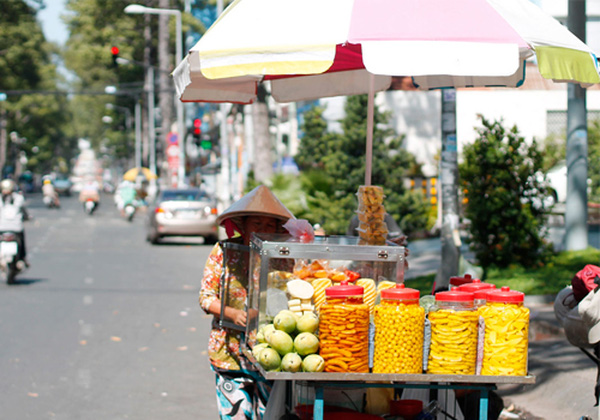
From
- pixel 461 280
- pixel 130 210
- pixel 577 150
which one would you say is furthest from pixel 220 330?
pixel 130 210

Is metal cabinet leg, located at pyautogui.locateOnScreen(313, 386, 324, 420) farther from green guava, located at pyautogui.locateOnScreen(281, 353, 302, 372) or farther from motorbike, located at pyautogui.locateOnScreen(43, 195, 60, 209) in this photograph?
motorbike, located at pyautogui.locateOnScreen(43, 195, 60, 209)

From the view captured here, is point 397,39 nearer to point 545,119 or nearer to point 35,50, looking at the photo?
point 545,119

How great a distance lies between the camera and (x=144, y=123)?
68.9 metres

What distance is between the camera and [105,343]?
31.9 feet

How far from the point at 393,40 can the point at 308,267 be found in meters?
1.12

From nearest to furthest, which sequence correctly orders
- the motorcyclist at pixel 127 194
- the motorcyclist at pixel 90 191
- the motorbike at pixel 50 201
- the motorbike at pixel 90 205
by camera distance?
1. the motorcyclist at pixel 127 194
2. the motorcyclist at pixel 90 191
3. the motorbike at pixel 90 205
4. the motorbike at pixel 50 201

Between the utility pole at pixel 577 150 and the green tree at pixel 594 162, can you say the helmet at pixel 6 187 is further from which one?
the green tree at pixel 594 162

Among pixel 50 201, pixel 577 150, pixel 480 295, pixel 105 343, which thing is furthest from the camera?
pixel 50 201

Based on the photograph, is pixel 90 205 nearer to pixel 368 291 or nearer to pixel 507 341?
pixel 368 291

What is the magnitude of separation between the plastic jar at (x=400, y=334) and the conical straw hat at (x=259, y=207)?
3.84 feet

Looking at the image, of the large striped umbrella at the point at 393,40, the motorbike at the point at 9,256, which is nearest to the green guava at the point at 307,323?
the large striped umbrella at the point at 393,40

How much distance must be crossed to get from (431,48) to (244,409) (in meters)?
2.20

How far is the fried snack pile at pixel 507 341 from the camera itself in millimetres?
3680

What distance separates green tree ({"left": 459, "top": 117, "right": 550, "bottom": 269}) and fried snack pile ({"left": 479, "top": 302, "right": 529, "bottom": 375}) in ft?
28.6
